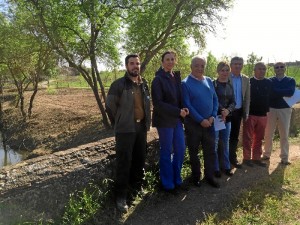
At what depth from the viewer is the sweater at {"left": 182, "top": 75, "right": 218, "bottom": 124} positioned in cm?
482

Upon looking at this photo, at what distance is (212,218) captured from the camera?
419cm

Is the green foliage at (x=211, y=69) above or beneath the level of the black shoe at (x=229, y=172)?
above

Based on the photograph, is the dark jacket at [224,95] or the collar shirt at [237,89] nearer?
the dark jacket at [224,95]

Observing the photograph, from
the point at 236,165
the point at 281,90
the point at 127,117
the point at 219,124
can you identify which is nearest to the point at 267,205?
the point at 219,124

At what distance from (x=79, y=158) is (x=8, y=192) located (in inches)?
42.9

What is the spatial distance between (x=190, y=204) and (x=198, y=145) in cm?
90

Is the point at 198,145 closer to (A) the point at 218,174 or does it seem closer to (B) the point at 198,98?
(B) the point at 198,98

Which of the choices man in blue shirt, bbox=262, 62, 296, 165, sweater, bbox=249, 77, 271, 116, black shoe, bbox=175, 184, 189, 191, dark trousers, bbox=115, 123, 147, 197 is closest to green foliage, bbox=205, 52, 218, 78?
man in blue shirt, bbox=262, 62, 296, 165

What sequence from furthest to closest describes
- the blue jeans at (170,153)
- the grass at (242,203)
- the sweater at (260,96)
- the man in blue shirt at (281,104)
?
the man in blue shirt at (281,104)
the sweater at (260,96)
the blue jeans at (170,153)
the grass at (242,203)

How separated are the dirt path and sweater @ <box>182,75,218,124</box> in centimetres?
111

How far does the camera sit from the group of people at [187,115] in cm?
436

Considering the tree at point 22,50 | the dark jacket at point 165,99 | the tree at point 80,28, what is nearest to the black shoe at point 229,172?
the dark jacket at point 165,99

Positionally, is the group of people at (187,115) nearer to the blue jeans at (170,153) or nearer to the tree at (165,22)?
the blue jeans at (170,153)

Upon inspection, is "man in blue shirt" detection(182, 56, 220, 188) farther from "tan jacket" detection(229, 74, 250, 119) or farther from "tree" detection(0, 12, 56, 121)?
"tree" detection(0, 12, 56, 121)
